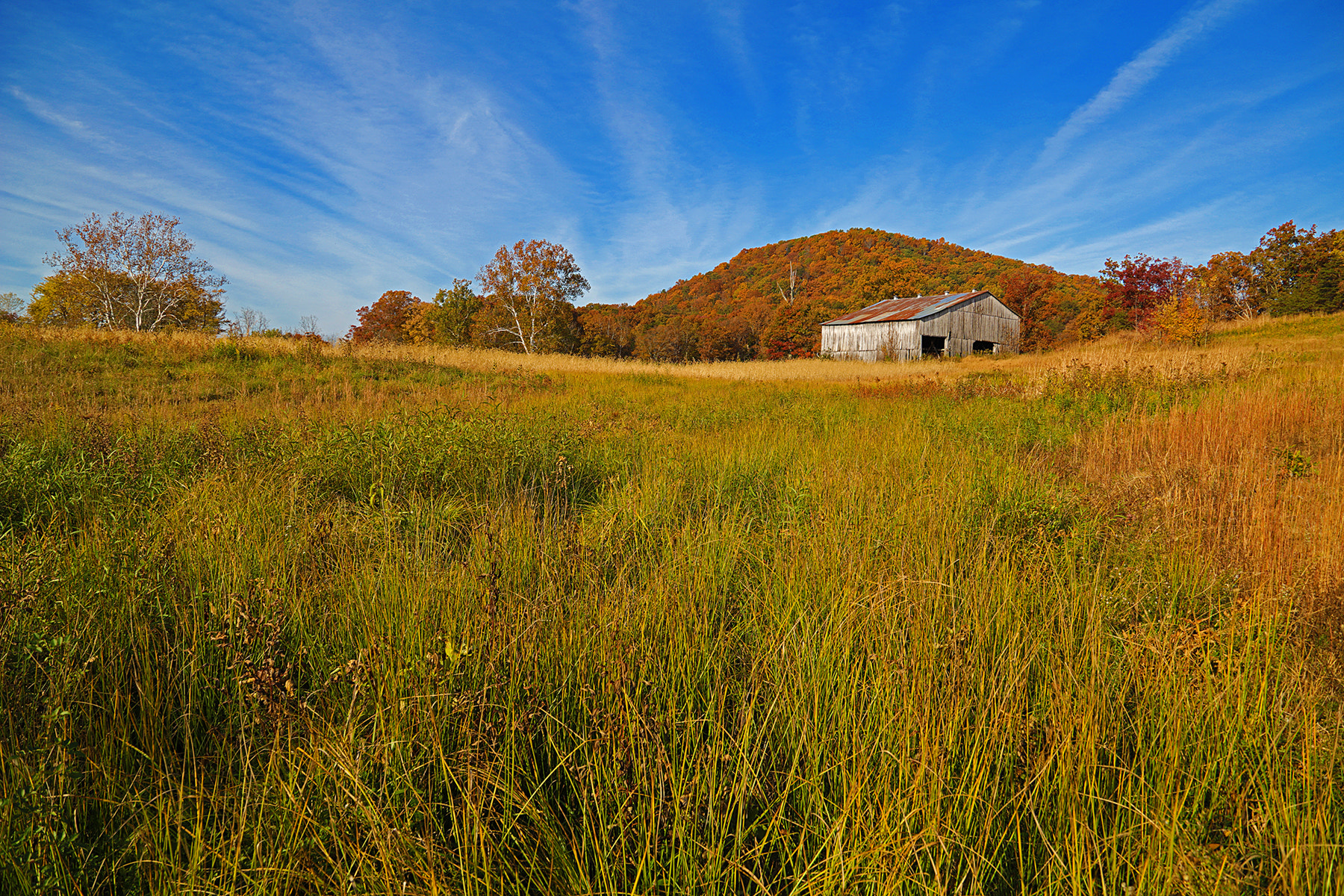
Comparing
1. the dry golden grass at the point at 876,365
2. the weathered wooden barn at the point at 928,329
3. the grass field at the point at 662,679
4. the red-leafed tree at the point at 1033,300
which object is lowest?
the grass field at the point at 662,679

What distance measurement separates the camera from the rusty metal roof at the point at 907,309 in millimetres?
34406

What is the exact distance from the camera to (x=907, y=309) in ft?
118

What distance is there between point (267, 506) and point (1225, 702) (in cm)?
449

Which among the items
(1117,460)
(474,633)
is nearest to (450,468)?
(474,633)

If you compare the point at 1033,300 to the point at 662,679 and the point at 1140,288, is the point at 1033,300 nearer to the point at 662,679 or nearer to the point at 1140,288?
the point at 1140,288

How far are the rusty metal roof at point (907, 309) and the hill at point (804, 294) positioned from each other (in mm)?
9236

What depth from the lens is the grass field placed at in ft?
4.11

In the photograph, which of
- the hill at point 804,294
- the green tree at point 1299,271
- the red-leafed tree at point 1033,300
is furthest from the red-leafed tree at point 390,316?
the green tree at point 1299,271

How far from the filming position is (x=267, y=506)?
3332mm

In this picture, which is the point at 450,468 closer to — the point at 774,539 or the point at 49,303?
the point at 774,539

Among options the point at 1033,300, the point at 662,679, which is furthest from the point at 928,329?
the point at 662,679

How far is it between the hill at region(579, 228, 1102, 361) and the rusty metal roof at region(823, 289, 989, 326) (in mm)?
9236

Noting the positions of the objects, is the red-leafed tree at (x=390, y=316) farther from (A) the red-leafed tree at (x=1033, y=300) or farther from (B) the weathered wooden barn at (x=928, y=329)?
(A) the red-leafed tree at (x=1033, y=300)

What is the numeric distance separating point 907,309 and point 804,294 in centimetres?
3144
